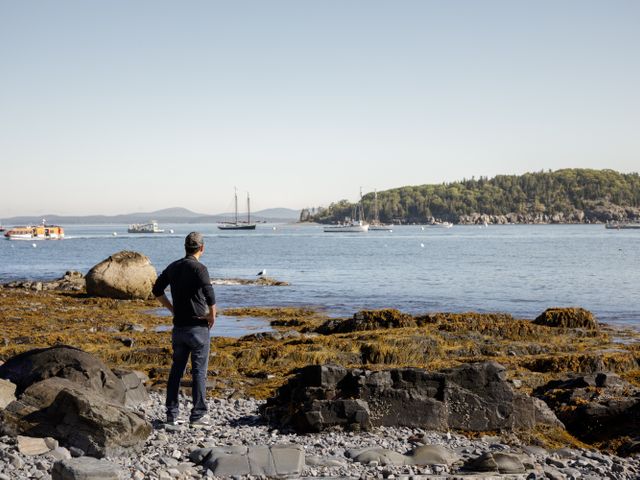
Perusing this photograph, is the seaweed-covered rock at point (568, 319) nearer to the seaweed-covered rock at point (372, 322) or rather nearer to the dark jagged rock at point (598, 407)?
the seaweed-covered rock at point (372, 322)

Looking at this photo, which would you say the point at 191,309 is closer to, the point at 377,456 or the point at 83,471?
the point at 83,471

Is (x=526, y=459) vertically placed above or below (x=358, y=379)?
below

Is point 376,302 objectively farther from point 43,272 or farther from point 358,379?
point 43,272

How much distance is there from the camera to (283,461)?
30.2 feet

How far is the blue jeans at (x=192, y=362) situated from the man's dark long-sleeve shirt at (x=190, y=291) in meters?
0.14

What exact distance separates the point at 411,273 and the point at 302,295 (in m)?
19.6

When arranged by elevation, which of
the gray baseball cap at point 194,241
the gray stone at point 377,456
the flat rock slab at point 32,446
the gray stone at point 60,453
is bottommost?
the gray stone at point 377,456

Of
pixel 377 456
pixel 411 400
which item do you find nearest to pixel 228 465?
pixel 377 456

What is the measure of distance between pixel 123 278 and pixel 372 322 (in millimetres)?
14255

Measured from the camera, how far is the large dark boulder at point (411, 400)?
11.0 meters

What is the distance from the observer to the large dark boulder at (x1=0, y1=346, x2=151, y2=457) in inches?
374

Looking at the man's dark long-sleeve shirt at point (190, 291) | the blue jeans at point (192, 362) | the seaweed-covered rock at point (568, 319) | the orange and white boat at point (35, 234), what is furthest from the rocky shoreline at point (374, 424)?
the orange and white boat at point (35, 234)

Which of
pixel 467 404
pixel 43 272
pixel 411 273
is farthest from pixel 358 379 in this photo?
pixel 43 272

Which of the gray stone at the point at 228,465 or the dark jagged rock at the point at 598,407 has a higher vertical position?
the gray stone at the point at 228,465
